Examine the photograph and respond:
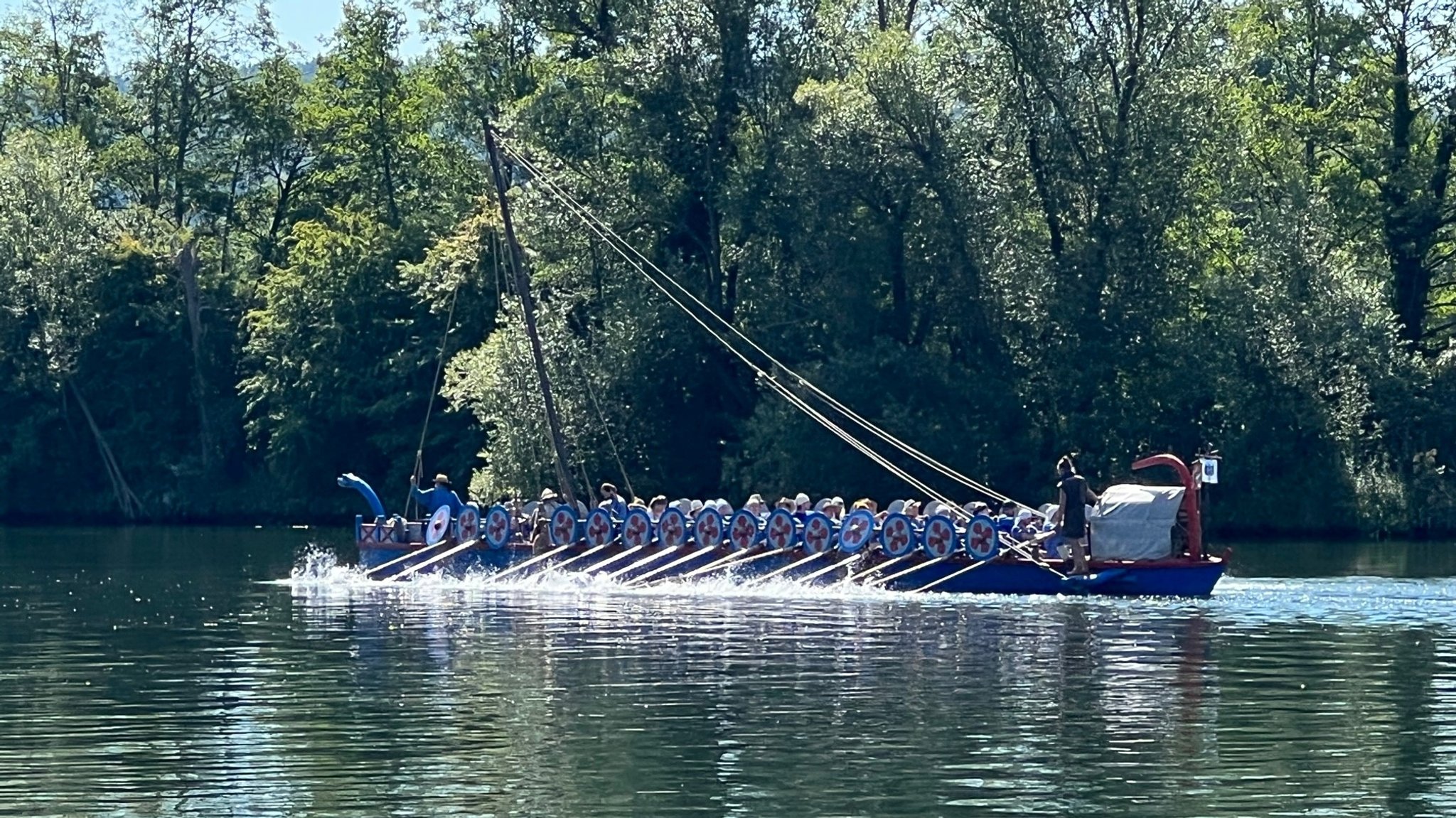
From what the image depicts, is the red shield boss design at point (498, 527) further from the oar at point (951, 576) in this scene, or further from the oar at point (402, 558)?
the oar at point (951, 576)

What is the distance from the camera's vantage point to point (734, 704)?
79.1 ft

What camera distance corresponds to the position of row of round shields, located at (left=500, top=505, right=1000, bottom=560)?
37781 mm

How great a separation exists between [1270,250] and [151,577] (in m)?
27.6

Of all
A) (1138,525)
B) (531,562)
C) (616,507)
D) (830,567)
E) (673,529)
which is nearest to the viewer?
(1138,525)

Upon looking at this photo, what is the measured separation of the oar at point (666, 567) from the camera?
40.3m

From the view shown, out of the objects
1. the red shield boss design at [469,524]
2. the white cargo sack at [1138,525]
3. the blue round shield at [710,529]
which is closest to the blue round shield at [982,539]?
the white cargo sack at [1138,525]

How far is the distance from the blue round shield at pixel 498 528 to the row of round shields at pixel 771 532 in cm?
1

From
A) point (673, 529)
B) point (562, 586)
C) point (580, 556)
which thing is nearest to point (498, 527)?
point (580, 556)

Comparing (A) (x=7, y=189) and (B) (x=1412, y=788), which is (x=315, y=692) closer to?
(B) (x=1412, y=788)

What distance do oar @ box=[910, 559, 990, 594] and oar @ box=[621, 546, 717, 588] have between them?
4299 millimetres

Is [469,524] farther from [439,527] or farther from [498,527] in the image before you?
[498,527]

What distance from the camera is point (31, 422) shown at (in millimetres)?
76000

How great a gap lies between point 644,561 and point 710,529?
122 cm

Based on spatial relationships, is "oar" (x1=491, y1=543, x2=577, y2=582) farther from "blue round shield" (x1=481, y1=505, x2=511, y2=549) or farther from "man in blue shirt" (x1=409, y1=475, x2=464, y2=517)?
"man in blue shirt" (x1=409, y1=475, x2=464, y2=517)
